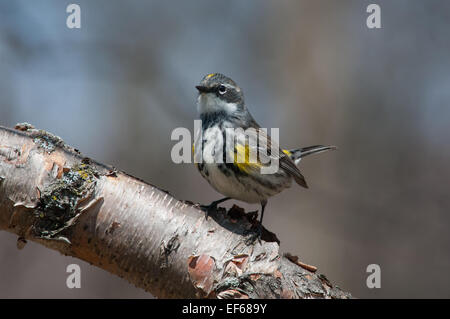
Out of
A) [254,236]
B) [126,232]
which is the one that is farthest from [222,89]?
[126,232]

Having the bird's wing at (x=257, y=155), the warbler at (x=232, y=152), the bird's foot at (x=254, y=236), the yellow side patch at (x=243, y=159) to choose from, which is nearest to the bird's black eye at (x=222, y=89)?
the warbler at (x=232, y=152)

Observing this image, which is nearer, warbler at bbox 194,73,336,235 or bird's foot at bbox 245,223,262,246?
bird's foot at bbox 245,223,262,246

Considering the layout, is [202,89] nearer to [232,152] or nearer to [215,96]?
[215,96]

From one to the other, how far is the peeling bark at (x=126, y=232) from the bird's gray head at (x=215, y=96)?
4.67 ft

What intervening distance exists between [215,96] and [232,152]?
63 cm

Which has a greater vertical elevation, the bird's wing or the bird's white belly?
the bird's wing

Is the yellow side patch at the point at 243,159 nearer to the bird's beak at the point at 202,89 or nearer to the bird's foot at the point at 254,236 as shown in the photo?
the bird's beak at the point at 202,89

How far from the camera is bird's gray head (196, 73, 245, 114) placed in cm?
414

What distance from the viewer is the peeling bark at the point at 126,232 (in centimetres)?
267

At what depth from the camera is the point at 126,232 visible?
2783mm

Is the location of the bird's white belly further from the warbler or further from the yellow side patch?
the yellow side patch

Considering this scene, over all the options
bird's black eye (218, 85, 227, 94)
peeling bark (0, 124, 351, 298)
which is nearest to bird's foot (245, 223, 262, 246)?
peeling bark (0, 124, 351, 298)
